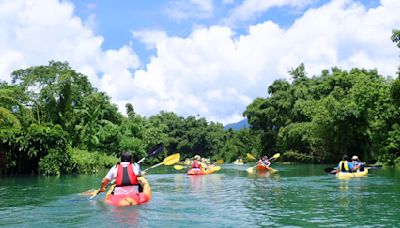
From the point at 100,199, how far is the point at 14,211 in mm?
2355

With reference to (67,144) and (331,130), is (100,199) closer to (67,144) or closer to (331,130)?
(67,144)

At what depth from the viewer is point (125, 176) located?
1084 centimetres

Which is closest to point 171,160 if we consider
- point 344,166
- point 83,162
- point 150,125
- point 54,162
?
point 344,166

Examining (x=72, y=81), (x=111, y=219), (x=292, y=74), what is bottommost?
(x=111, y=219)

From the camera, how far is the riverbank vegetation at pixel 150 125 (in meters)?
27.5

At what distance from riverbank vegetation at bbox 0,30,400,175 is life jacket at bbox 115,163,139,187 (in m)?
14.4

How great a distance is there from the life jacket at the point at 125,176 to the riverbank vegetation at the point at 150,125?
47.2ft

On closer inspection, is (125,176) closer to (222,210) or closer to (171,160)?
(222,210)

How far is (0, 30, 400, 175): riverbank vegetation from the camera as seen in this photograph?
27547 millimetres

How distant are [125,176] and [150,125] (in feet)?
148

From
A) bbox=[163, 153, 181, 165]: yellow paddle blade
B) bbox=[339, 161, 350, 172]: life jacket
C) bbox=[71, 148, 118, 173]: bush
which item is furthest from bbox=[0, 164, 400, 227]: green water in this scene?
bbox=[71, 148, 118, 173]: bush

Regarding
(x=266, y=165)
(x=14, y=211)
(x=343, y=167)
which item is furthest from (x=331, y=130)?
(x=14, y=211)

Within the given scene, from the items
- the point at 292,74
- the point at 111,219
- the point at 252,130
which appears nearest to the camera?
the point at 111,219

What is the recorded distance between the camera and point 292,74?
50.3 m
